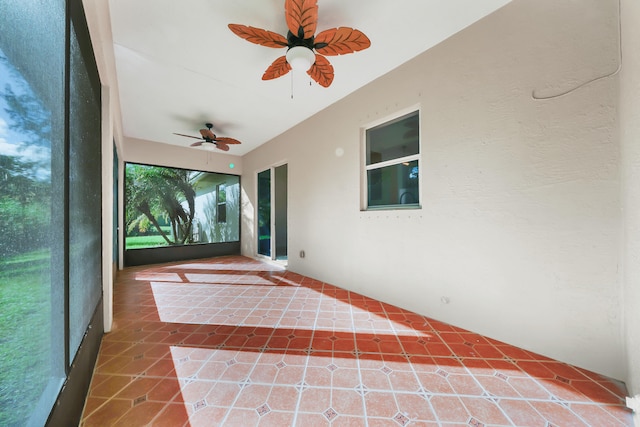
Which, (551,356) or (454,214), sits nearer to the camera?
(551,356)

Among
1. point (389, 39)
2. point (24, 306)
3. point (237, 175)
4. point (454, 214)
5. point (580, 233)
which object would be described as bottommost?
point (24, 306)

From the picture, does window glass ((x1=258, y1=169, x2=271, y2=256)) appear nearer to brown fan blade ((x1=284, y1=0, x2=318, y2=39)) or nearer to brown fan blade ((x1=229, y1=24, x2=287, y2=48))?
brown fan blade ((x1=229, y1=24, x2=287, y2=48))

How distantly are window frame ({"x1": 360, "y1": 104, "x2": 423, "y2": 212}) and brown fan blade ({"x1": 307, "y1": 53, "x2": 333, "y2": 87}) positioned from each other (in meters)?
0.90

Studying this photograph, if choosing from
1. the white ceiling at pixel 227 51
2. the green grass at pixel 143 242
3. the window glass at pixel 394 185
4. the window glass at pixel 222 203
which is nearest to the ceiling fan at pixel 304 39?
the white ceiling at pixel 227 51

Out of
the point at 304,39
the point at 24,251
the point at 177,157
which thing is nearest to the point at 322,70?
the point at 304,39

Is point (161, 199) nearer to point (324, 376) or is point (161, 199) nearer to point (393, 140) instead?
point (393, 140)

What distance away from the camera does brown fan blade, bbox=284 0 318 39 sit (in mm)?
1606

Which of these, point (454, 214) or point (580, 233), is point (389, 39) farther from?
point (580, 233)

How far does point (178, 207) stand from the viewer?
5.88m

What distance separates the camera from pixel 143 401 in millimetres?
1323

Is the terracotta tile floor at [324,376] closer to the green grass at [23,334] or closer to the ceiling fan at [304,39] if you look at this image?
the green grass at [23,334]

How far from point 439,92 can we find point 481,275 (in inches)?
73.1

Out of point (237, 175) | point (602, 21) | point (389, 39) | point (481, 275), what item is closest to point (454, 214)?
point (481, 275)

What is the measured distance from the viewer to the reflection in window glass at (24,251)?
0.65m
